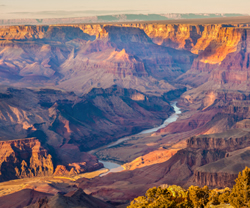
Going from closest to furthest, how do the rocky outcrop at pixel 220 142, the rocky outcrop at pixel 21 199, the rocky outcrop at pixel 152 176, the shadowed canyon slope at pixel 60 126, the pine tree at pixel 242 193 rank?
the pine tree at pixel 242 193 < the rocky outcrop at pixel 21 199 < the rocky outcrop at pixel 152 176 < the rocky outcrop at pixel 220 142 < the shadowed canyon slope at pixel 60 126

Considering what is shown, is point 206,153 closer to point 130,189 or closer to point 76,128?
point 130,189

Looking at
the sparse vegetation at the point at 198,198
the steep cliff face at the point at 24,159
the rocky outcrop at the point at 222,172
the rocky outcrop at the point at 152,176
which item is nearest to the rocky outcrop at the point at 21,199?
the rocky outcrop at the point at 152,176

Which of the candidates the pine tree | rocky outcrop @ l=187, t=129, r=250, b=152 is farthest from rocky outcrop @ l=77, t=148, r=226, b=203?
the pine tree

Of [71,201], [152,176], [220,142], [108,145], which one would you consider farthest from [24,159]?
[71,201]

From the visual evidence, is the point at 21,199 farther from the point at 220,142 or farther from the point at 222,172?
the point at 220,142

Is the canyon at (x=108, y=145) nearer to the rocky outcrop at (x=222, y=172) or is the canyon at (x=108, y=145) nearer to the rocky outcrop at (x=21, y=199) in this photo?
the rocky outcrop at (x=222, y=172)

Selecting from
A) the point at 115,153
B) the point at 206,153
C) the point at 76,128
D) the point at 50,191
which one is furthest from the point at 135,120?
the point at 50,191

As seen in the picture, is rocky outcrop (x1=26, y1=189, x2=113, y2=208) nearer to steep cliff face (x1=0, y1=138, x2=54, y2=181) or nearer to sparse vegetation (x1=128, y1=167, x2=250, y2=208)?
sparse vegetation (x1=128, y1=167, x2=250, y2=208)

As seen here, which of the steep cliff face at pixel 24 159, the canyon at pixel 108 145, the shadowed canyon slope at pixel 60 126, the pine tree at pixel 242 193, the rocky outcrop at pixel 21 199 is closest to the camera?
the pine tree at pixel 242 193
